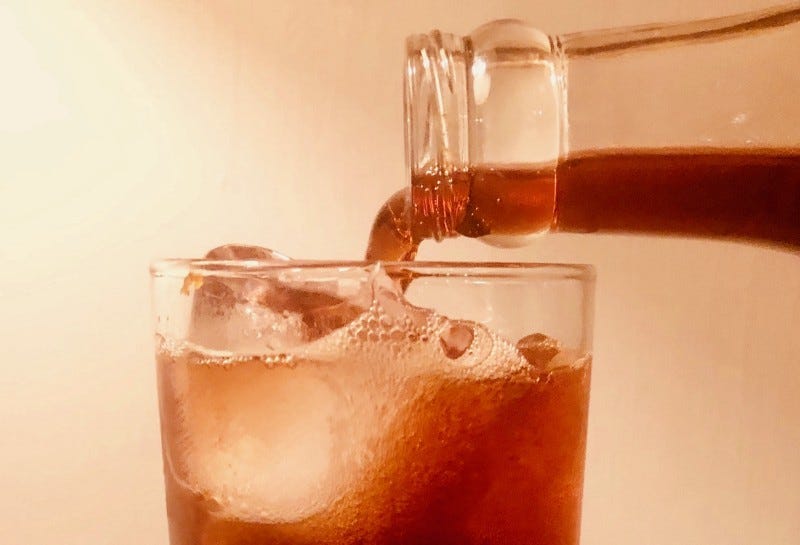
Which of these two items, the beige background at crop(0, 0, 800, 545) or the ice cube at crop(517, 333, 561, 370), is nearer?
the ice cube at crop(517, 333, 561, 370)

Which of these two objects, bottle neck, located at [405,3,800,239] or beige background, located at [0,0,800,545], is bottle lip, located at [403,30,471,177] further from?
beige background, located at [0,0,800,545]

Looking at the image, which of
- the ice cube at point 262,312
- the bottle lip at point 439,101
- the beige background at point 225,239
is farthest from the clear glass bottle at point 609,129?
the beige background at point 225,239

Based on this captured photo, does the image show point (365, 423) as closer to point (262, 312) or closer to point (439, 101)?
point (262, 312)

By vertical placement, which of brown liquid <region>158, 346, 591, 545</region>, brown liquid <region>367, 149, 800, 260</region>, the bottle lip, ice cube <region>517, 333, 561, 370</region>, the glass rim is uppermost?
the bottle lip

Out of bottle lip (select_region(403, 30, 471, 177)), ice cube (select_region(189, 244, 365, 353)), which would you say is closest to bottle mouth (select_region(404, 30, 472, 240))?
bottle lip (select_region(403, 30, 471, 177))

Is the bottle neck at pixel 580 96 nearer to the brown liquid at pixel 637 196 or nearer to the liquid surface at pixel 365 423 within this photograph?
the brown liquid at pixel 637 196

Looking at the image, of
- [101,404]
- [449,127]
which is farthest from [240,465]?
[101,404]
